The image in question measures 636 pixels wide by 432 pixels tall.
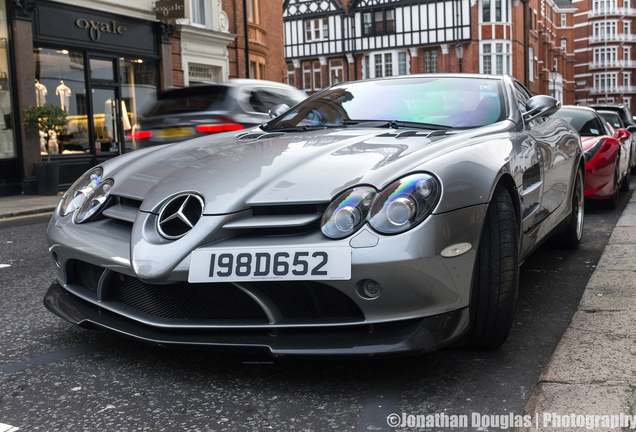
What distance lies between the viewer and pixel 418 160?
2.65 meters

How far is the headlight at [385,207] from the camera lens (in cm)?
A: 238

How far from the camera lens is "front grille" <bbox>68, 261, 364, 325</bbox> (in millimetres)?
2420

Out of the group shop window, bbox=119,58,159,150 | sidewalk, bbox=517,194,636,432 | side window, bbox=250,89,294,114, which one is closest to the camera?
sidewalk, bbox=517,194,636,432

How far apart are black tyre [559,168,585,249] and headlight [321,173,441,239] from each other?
9.35ft

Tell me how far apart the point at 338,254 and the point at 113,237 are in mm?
942

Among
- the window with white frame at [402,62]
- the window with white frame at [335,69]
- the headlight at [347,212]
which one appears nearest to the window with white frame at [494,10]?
the window with white frame at [402,62]

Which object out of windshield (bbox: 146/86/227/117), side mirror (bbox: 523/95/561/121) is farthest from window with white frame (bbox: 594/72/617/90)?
side mirror (bbox: 523/95/561/121)

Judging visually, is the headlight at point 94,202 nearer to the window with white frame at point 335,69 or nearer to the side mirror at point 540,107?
the side mirror at point 540,107

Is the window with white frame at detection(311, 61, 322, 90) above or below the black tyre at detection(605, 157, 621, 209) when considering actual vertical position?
above

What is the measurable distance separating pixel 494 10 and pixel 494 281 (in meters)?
48.2

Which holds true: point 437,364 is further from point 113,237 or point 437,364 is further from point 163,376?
point 113,237

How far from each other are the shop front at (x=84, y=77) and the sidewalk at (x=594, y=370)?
11.1 meters

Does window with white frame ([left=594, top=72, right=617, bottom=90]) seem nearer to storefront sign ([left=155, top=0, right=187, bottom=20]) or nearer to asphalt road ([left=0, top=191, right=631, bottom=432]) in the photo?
storefront sign ([left=155, top=0, right=187, bottom=20])

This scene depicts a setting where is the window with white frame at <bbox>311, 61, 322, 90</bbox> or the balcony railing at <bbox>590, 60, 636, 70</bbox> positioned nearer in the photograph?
the window with white frame at <bbox>311, 61, 322, 90</bbox>
